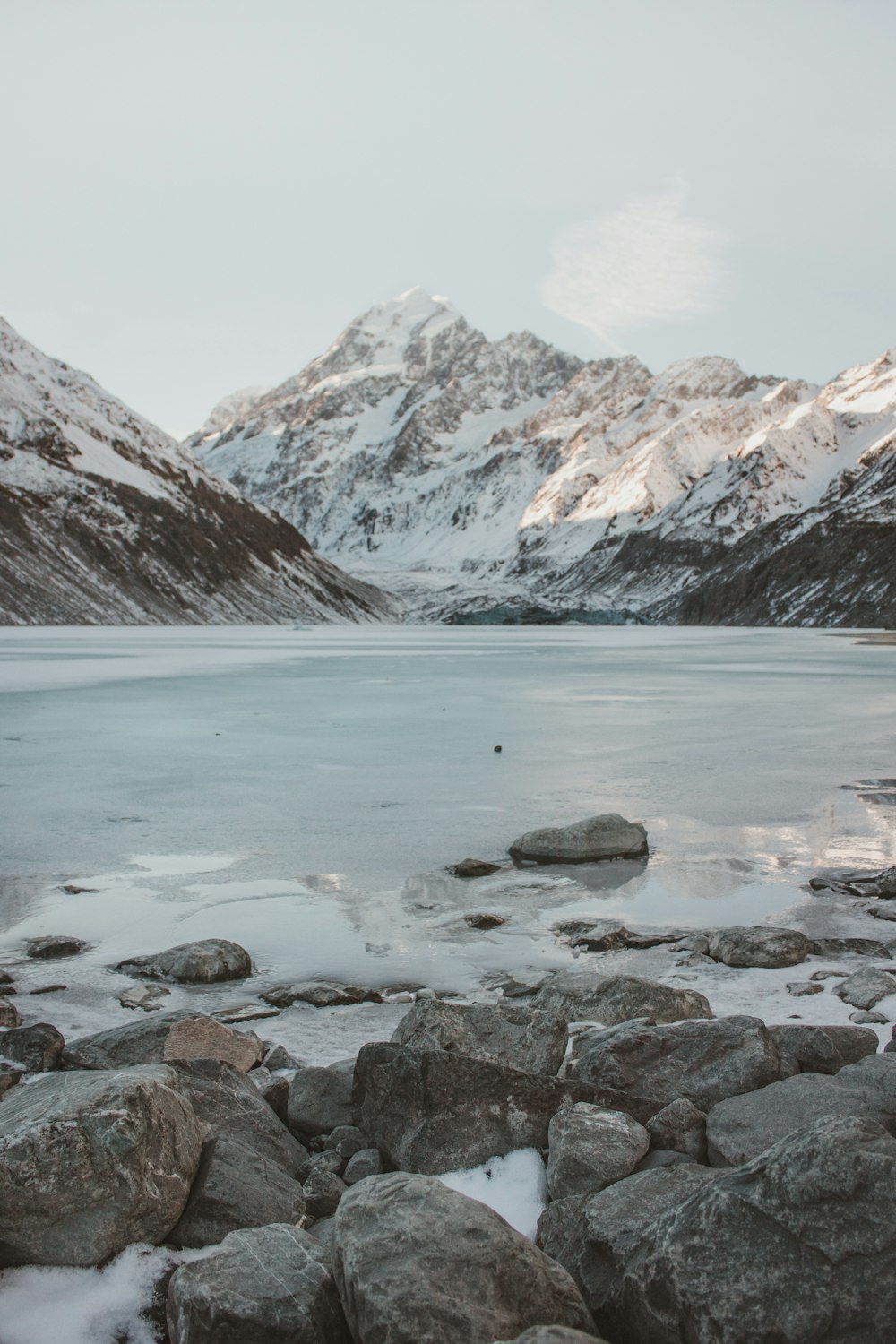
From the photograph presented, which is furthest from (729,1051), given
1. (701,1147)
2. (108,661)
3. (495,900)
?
(108,661)

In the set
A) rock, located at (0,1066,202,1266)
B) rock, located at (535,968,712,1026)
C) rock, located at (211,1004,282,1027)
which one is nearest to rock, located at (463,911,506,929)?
rock, located at (535,968,712,1026)

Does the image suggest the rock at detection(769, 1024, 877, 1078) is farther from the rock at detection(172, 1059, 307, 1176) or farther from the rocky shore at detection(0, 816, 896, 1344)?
the rock at detection(172, 1059, 307, 1176)

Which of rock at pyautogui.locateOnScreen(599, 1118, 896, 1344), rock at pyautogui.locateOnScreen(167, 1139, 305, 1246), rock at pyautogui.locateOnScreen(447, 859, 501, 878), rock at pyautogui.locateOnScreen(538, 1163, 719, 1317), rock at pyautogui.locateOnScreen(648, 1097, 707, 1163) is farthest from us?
rock at pyautogui.locateOnScreen(447, 859, 501, 878)

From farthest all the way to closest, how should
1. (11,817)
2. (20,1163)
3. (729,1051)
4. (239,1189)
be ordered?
(11,817) < (729,1051) < (239,1189) < (20,1163)

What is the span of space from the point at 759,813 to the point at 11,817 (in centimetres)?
901

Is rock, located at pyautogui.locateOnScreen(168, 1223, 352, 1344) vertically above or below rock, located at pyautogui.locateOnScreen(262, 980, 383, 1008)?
above

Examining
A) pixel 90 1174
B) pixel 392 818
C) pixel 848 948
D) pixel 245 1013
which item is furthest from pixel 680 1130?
pixel 392 818

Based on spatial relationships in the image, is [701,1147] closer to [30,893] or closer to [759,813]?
[30,893]

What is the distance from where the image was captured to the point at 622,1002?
21.8 feet

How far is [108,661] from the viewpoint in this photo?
49.9 m

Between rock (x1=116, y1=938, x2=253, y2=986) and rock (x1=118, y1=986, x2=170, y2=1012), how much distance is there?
0.21m

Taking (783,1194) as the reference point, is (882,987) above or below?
below

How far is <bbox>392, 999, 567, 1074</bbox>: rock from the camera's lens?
571 cm

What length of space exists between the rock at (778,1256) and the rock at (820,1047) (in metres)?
1.93
